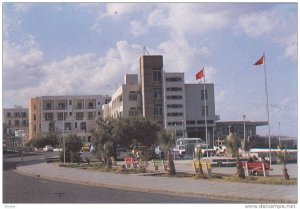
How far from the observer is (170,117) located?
92.9 m

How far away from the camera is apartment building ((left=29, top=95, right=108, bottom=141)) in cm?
9662

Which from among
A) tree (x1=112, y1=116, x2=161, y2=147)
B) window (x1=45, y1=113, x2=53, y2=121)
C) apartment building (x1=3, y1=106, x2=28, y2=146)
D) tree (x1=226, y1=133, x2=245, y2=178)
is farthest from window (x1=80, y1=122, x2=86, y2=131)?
tree (x1=226, y1=133, x2=245, y2=178)

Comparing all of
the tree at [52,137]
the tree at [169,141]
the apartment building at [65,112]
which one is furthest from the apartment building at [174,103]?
the tree at [169,141]

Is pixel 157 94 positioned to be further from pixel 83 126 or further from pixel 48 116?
pixel 48 116

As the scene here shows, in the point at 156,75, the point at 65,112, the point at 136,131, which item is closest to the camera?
the point at 136,131

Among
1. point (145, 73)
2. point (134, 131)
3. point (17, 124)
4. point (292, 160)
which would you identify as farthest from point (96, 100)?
point (292, 160)

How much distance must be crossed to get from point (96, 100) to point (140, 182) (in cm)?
8768

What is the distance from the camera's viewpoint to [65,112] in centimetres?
9900

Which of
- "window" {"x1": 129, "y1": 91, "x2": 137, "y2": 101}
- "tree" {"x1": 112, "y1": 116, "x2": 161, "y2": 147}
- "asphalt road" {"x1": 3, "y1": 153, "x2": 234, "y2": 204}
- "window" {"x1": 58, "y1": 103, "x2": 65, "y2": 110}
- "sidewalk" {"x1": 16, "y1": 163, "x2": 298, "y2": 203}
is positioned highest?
"window" {"x1": 129, "y1": 91, "x2": 137, "y2": 101}

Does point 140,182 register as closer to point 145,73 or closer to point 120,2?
point 120,2

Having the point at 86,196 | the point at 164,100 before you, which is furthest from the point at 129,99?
the point at 86,196

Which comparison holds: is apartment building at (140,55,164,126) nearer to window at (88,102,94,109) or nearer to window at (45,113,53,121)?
window at (88,102,94,109)

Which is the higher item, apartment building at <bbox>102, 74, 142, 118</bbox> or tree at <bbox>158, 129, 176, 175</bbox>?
apartment building at <bbox>102, 74, 142, 118</bbox>

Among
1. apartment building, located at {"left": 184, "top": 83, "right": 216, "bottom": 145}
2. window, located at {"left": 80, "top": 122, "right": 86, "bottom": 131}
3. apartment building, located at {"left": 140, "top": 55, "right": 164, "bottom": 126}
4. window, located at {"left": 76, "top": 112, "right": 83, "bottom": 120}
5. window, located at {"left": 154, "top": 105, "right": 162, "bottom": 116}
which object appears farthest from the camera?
window, located at {"left": 80, "top": 122, "right": 86, "bottom": 131}
